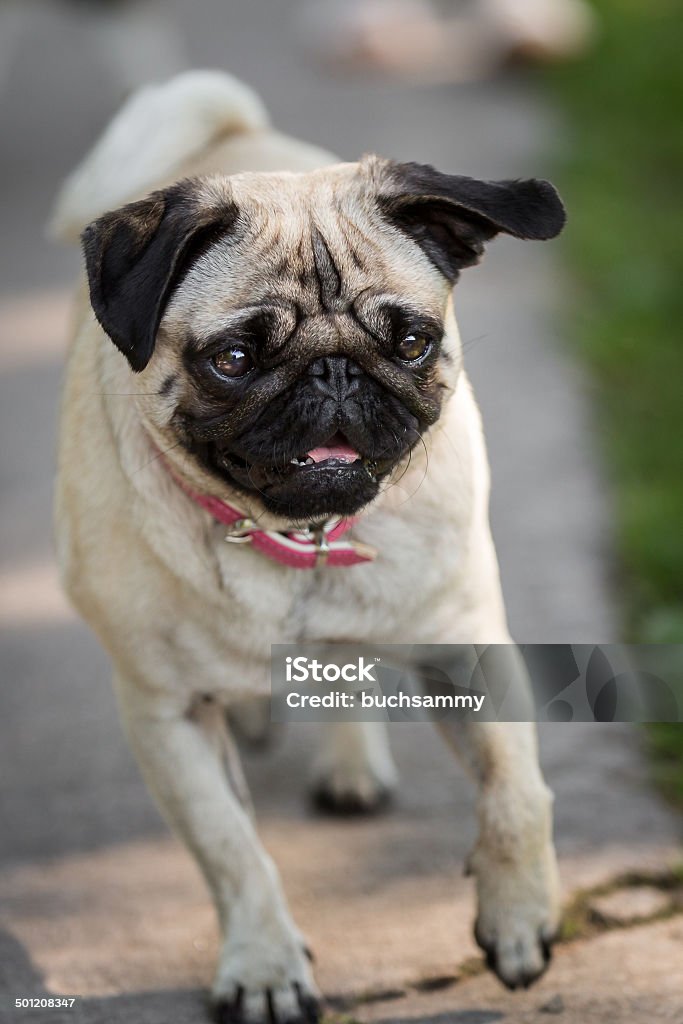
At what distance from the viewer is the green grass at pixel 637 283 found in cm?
390

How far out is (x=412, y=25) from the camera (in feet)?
30.5

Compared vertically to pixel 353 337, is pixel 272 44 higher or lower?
higher

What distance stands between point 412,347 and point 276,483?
343mm

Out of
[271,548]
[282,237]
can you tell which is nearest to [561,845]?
[271,548]

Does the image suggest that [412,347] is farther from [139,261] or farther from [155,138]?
[155,138]

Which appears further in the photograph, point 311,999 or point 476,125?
point 476,125

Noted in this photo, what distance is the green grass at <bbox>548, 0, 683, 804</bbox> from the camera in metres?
3.90

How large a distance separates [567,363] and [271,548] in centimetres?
314

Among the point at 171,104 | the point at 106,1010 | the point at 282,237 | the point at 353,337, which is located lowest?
the point at 106,1010

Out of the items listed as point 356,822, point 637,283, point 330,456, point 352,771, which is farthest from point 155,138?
point 637,283

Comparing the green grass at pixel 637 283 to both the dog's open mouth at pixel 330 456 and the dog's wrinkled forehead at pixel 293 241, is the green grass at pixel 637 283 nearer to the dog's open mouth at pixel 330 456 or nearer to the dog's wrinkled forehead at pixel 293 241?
the dog's open mouth at pixel 330 456

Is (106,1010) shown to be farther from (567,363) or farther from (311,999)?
(567,363)

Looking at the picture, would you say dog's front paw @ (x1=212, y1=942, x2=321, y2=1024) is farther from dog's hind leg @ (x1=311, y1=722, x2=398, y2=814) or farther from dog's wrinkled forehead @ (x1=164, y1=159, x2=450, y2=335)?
dog's wrinkled forehead @ (x1=164, y1=159, x2=450, y2=335)

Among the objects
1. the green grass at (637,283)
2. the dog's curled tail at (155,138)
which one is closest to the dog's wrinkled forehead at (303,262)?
the dog's curled tail at (155,138)
